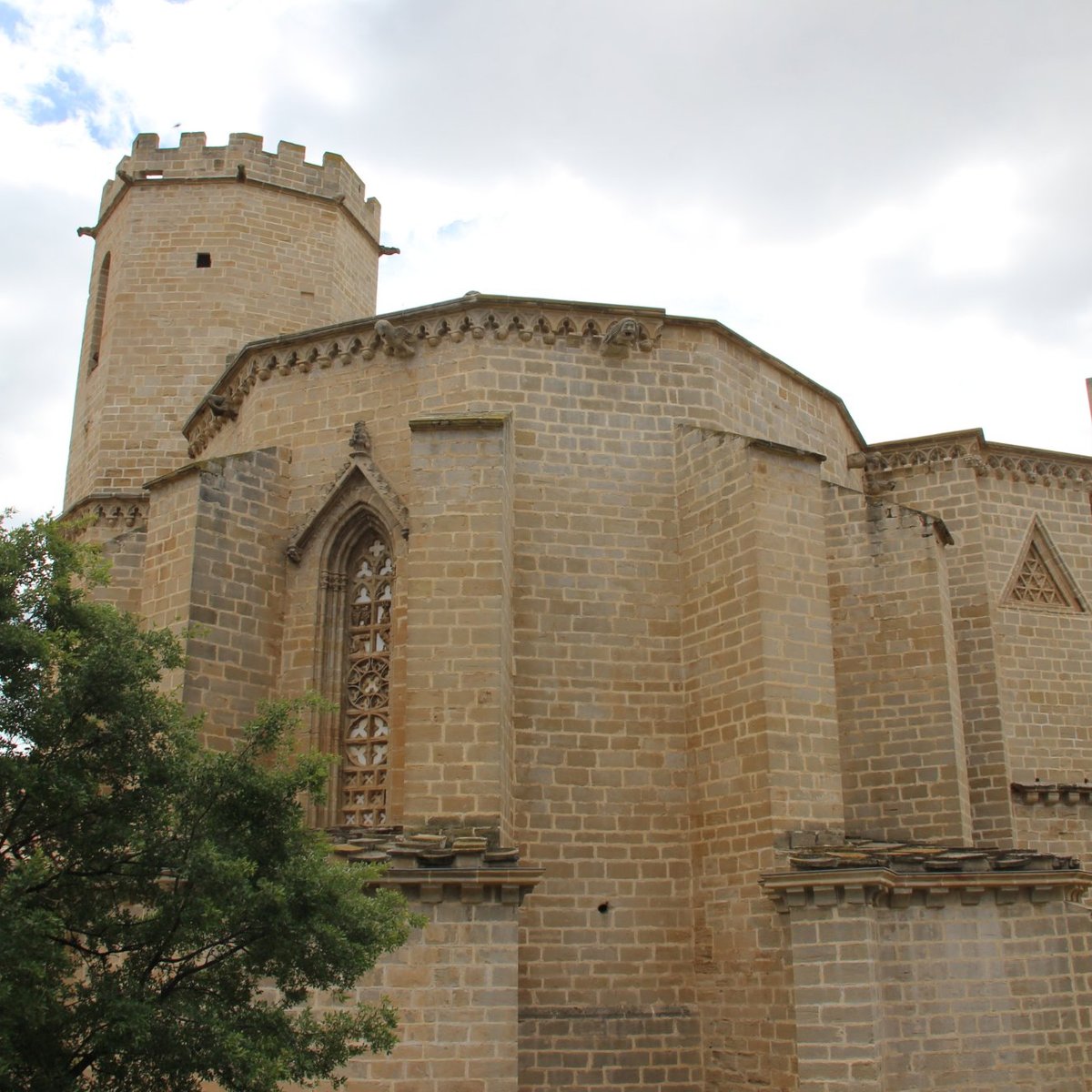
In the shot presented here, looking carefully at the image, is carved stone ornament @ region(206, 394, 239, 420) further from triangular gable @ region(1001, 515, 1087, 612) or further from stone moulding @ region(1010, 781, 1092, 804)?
stone moulding @ region(1010, 781, 1092, 804)

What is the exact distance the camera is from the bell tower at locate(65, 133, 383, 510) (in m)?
20.5

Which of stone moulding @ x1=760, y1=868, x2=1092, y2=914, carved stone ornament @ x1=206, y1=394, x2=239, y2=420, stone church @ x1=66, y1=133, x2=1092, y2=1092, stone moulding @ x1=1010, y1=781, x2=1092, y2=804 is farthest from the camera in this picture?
stone moulding @ x1=1010, y1=781, x2=1092, y2=804

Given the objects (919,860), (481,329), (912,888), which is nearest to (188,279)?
(481,329)

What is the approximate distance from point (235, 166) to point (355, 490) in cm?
998

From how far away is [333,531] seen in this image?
47.1 ft

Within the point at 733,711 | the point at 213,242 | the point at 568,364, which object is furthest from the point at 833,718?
the point at 213,242

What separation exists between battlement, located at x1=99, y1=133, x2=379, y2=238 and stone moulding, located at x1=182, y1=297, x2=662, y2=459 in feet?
25.3

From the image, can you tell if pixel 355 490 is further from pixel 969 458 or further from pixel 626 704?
pixel 969 458

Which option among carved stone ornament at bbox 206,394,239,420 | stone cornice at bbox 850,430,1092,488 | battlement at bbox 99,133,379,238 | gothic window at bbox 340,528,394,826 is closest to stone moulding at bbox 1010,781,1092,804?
stone cornice at bbox 850,430,1092,488

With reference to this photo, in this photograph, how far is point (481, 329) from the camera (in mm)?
14188

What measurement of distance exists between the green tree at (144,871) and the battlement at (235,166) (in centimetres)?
1535

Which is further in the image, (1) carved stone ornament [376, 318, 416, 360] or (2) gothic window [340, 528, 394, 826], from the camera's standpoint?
(1) carved stone ornament [376, 318, 416, 360]

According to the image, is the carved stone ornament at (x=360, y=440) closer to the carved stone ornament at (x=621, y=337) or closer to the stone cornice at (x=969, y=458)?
the carved stone ornament at (x=621, y=337)

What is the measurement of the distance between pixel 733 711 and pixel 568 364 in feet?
14.3
